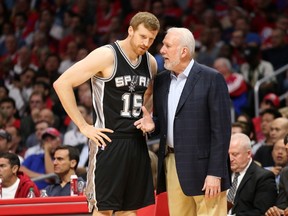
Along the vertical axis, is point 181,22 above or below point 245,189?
above

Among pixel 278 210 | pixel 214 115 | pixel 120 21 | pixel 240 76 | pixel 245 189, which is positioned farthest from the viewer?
pixel 120 21

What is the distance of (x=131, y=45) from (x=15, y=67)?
7729 mm

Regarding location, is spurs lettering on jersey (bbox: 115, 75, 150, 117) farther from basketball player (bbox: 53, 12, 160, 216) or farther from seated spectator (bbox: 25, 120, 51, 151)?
seated spectator (bbox: 25, 120, 51, 151)

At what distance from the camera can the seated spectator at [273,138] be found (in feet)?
27.8

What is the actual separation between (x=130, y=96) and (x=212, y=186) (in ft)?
2.56

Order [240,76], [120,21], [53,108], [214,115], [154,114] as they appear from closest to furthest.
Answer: [214,115] → [154,114] → [240,76] → [53,108] → [120,21]

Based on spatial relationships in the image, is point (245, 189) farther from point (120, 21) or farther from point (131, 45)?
point (120, 21)

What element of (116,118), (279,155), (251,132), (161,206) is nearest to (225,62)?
(251,132)

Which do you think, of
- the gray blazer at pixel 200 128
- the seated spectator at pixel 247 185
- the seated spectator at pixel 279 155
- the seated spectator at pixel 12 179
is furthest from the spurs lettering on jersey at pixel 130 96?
the seated spectator at pixel 279 155

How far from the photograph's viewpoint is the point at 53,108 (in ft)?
37.2

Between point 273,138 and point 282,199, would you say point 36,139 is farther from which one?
point 282,199

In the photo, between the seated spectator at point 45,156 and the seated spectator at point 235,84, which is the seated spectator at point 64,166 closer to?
the seated spectator at point 45,156

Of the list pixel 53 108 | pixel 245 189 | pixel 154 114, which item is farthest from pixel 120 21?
pixel 154 114

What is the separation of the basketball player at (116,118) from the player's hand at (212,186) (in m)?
0.40
